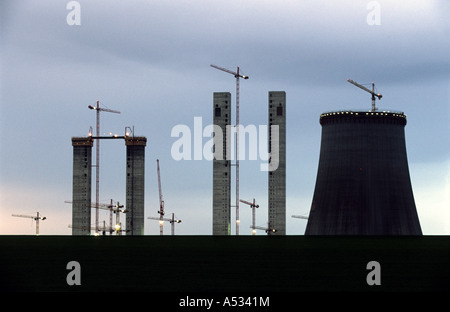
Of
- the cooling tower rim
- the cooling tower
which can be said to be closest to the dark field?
the cooling tower

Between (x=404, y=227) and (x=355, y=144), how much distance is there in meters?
17.1

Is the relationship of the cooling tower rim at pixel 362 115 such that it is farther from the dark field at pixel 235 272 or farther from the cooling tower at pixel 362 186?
the dark field at pixel 235 272

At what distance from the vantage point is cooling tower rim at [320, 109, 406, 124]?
15650cm

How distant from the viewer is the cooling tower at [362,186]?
5704 inches

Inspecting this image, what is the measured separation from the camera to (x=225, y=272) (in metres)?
92.5

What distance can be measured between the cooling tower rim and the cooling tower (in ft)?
10.7

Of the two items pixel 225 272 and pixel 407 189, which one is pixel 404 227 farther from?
pixel 225 272

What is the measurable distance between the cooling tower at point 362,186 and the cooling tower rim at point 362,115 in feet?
10.7

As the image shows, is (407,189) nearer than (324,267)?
No

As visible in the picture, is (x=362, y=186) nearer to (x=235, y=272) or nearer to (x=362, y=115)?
(x=362, y=115)

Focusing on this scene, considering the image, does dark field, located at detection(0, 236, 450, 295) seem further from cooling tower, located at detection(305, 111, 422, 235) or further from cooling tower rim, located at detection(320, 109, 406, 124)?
cooling tower rim, located at detection(320, 109, 406, 124)

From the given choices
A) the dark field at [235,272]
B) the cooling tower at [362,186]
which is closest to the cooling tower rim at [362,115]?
the cooling tower at [362,186]

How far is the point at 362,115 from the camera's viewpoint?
157m
